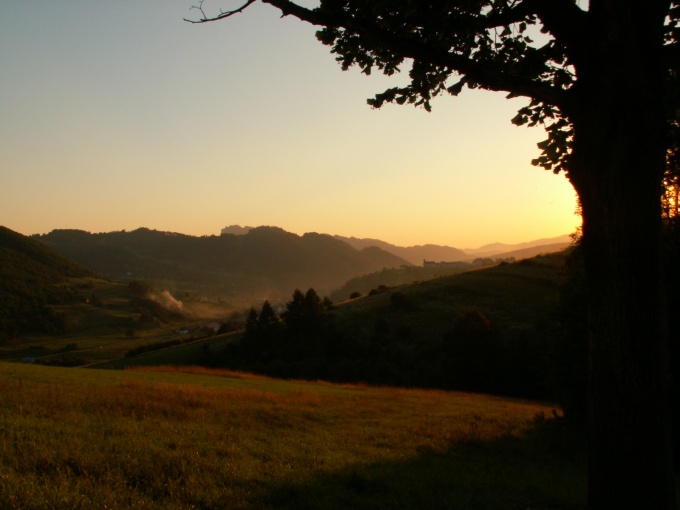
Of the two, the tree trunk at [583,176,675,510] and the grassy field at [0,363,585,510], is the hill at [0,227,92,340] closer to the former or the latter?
the grassy field at [0,363,585,510]

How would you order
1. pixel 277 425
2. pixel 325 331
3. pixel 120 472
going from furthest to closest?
pixel 325 331 < pixel 277 425 < pixel 120 472

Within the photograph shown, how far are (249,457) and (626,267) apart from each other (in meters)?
7.85

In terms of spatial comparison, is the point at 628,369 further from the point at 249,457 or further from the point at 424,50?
the point at 249,457

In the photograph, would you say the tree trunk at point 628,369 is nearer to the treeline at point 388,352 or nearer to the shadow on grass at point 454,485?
the shadow on grass at point 454,485

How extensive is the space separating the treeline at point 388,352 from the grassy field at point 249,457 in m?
29.4

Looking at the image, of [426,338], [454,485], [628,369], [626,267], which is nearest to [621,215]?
A: [626,267]

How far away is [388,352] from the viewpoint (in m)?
70.0

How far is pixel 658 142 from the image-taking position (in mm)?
5656

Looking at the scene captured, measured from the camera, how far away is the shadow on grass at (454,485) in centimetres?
867

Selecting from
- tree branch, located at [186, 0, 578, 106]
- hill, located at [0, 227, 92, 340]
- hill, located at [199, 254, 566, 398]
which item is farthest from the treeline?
hill, located at [0, 227, 92, 340]

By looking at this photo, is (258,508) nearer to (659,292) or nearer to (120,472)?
(120,472)

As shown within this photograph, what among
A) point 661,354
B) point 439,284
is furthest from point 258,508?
point 439,284

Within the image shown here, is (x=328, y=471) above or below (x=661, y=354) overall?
below

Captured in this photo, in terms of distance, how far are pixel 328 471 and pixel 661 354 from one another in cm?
670
